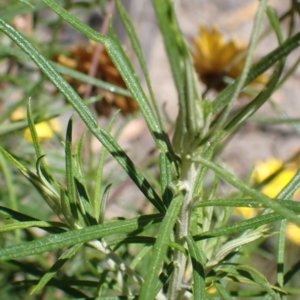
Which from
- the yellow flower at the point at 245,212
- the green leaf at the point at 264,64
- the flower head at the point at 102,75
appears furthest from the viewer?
the flower head at the point at 102,75

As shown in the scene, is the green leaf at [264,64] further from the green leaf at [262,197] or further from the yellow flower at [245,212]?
the yellow flower at [245,212]

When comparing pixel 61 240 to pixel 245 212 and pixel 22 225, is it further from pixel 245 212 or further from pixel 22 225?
pixel 245 212

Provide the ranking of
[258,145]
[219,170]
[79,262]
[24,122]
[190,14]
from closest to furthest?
[219,170], [24,122], [79,262], [258,145], [190,14]

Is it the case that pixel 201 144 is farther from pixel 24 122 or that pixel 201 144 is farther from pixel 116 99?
pixel 116 99

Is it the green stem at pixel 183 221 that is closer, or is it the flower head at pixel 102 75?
the green stem at pixel 183 221

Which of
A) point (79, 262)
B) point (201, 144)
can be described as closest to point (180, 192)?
point (201, 144)

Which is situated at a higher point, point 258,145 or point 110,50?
point 258,145

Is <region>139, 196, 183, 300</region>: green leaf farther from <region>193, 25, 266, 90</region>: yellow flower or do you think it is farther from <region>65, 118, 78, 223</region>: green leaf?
<region>193, 25, 266, 90</region>: yellow flower

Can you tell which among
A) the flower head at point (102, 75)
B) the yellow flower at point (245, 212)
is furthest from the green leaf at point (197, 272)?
the flower head at point (102, 75)

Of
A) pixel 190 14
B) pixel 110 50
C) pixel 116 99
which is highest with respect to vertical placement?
pixel 190 14
